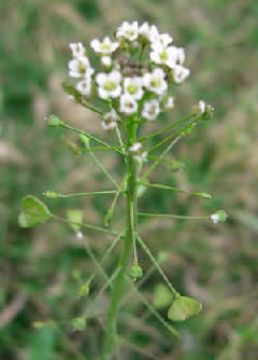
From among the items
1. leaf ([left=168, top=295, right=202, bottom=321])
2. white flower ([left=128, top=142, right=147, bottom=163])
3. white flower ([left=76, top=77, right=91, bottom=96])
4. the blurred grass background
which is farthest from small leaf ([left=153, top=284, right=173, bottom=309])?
white flower ([left=76, top=77, right=91, bottom=96])

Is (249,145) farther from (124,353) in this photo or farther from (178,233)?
(124,353)

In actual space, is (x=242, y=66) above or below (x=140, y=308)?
above

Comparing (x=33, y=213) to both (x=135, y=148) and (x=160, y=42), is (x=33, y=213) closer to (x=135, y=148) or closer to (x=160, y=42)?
(x=135, y=148)

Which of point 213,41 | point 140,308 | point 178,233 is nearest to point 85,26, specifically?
point 213,41

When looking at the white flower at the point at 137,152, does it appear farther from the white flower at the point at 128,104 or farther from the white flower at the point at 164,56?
the white flower at the point at 164,56

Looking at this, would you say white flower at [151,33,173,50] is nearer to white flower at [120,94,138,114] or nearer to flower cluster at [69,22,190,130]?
flower cluster at [69,22,190,130]

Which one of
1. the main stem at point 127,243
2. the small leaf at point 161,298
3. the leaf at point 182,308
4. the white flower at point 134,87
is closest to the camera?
the white flower at point 134,87

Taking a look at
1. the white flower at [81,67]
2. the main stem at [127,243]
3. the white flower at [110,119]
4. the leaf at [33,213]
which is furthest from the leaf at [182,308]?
the white flower at [81,67]
